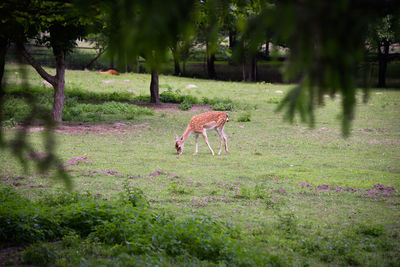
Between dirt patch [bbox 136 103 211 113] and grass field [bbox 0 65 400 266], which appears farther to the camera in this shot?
dirt patch [bbox 136 103 211 113]

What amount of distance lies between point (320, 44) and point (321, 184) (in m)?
8.27

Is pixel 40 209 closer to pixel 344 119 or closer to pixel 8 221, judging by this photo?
pixel 8 221

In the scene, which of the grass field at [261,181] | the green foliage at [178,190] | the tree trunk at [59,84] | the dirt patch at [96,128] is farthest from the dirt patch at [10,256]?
the tree trunk at [59,84]

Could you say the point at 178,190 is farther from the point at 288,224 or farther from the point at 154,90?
the point at 154,90

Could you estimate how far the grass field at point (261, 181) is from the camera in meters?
6.51

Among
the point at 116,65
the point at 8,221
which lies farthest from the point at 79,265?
the point at 116,65

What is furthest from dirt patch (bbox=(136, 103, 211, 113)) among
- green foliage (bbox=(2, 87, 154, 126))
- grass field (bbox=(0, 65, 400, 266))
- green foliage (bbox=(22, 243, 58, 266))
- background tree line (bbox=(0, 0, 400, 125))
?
background tree line (bbox=(0, 0, 400, 125))

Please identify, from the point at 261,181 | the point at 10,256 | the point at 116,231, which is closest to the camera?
the point at 10,256

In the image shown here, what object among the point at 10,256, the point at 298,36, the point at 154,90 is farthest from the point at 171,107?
the point at 298,36

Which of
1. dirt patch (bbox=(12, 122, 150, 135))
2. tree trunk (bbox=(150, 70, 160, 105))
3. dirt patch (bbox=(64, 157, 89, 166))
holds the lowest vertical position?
dirt patch (bbox=(64, 157, 89, 166))

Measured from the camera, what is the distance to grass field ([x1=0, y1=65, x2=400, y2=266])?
6512mm

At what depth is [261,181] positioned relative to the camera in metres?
11.0

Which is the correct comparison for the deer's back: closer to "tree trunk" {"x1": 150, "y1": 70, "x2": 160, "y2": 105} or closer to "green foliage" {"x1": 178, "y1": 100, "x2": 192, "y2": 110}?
"green foliage" {"x1": 178, "y1": 100, "x2": 192, "y2": 110}

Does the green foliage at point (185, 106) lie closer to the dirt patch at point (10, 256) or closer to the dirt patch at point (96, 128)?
the dirt patch at point (96, 128)
